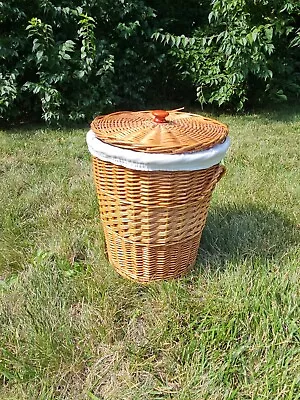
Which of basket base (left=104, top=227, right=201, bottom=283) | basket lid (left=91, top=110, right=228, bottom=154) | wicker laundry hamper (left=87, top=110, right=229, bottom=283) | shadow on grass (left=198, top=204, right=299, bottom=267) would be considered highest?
basket lid (left=91, top=110, right=228, bottom=154)

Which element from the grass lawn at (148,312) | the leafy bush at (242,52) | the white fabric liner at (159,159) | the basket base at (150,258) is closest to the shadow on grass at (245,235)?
the grass lawn at (148,312)

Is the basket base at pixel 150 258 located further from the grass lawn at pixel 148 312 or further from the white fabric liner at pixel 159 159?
the white fabric liner at pixel 159 159

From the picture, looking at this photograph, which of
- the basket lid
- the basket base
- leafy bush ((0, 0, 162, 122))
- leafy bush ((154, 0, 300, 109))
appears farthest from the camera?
leafy bush ((154, 0, 300, 109))

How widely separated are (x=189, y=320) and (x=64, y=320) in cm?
46

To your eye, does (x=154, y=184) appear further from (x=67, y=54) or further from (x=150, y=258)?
(x=67, y=54)

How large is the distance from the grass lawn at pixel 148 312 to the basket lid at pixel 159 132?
584 millimetres

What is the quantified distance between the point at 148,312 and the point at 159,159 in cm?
60

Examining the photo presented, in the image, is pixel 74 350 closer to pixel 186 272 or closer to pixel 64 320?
pixel 64 320

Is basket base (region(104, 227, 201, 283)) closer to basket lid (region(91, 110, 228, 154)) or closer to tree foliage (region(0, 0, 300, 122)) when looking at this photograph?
basket lid (region(91, 110, 228, 154))

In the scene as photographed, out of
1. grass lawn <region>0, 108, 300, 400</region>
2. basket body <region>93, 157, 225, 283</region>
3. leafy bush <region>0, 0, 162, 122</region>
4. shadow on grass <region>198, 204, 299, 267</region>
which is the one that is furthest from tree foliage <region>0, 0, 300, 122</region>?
basket body <region>93, 157, 225, 283</region>

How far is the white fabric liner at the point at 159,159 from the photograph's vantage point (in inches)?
53.9

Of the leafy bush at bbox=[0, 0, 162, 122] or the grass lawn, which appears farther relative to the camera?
the leafy bush at bbox=[0, 0, 162, 122]

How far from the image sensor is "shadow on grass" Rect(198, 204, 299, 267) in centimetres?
184

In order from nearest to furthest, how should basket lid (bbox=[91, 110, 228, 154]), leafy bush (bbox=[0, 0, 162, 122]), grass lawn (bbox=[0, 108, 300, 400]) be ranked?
grass lawn (bbox=[0, 108, 300, 400]) → basket lid (bbox=[91, 110, 228, 154]) → leafy bush (bbox=[0, 0, 162, 122])
